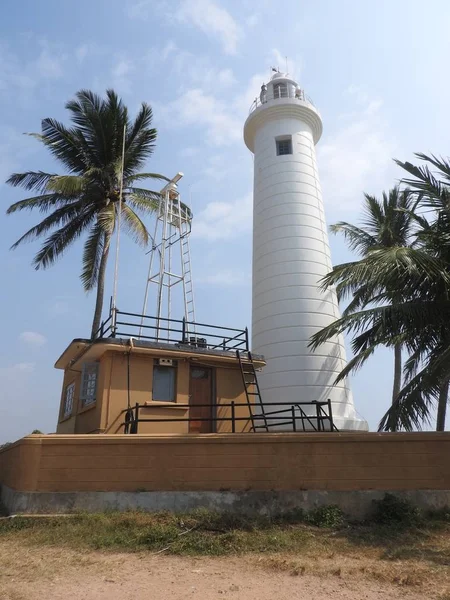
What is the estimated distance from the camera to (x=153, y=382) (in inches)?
512

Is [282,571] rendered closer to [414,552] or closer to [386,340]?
[414,552]

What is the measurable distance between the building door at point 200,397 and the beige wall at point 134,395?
24 centimetres

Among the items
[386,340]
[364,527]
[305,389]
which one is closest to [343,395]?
[305,389]

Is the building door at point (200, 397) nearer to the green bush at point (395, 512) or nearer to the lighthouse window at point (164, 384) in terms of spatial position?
the lighthouse window at point (164, 384)

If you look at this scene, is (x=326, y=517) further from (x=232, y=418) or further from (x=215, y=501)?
(x=232, y=418)

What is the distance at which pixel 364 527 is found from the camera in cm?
885

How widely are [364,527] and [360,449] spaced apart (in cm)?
158

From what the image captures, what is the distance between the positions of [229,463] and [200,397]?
13.9 ft

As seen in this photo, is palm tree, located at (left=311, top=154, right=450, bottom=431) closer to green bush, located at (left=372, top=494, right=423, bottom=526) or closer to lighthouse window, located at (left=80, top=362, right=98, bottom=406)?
green bush, located at (left=372, top=494, right=423, bottom=526)

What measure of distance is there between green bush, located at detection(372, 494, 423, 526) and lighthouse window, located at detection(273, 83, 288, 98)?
19.5m

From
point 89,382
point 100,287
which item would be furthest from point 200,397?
point 100,287

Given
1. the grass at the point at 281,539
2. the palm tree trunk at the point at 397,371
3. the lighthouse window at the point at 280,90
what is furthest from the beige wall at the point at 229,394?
the lighthouse window at the point at 280,90

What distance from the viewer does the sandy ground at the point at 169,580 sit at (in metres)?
5.66

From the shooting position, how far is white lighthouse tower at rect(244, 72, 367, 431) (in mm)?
17594
